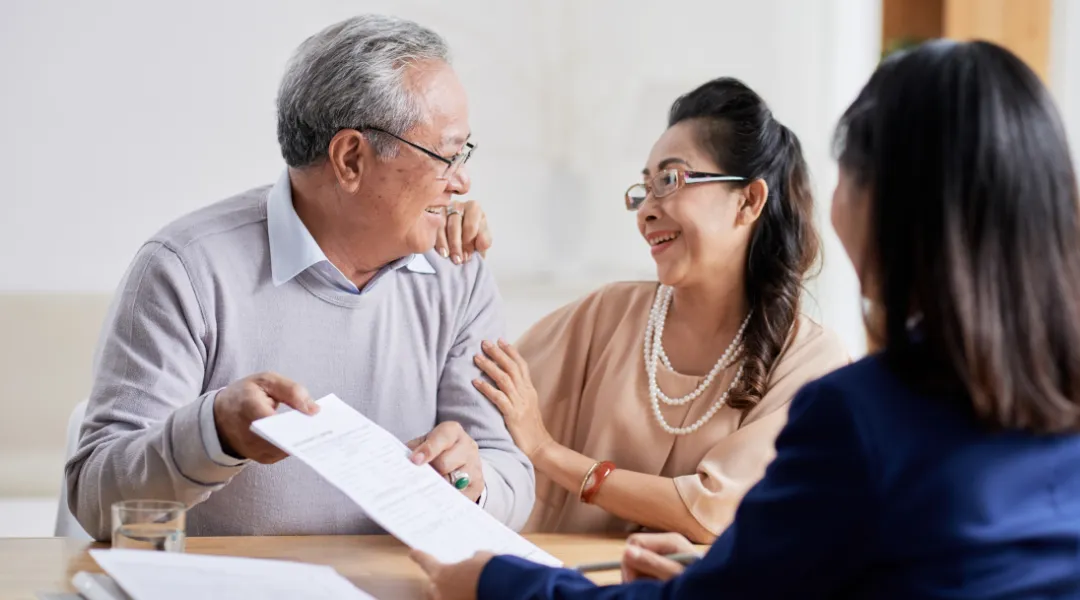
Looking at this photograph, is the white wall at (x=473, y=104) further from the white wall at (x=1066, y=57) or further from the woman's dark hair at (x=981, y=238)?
the woman's dark hair at (x=981, y=238)

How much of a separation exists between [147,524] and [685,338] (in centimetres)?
120

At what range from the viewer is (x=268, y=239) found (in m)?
1.80

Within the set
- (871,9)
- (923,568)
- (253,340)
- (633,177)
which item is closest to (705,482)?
(253,340)

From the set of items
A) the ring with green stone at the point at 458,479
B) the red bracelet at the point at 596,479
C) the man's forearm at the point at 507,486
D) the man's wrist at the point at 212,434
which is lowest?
the red bracelet at the point at 596,479

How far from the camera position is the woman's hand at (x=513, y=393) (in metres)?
1.93

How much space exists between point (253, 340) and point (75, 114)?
1967 mm

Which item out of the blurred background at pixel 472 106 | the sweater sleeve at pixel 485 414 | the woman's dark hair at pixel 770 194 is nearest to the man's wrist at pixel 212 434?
the sweater sleeve at pixel 485 414

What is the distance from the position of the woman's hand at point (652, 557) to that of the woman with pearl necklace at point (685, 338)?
24.8 inches

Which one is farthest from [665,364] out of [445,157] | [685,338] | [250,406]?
[250,406]

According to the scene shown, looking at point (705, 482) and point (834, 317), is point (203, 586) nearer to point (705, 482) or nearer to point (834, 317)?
point (705, 482)

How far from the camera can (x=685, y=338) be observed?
221 centimetres

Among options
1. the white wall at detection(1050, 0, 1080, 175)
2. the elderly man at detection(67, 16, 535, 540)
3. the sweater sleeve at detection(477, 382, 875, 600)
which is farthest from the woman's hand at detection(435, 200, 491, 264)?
the white wall at detection(1050, 0, 1080, 175)

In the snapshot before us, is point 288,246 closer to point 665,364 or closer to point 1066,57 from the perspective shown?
point 665,364

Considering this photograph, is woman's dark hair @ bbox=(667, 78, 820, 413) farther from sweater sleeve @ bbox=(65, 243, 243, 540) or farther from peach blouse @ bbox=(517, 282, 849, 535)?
sweater sleeve @ bbox=(65, 243, 243, 540)
